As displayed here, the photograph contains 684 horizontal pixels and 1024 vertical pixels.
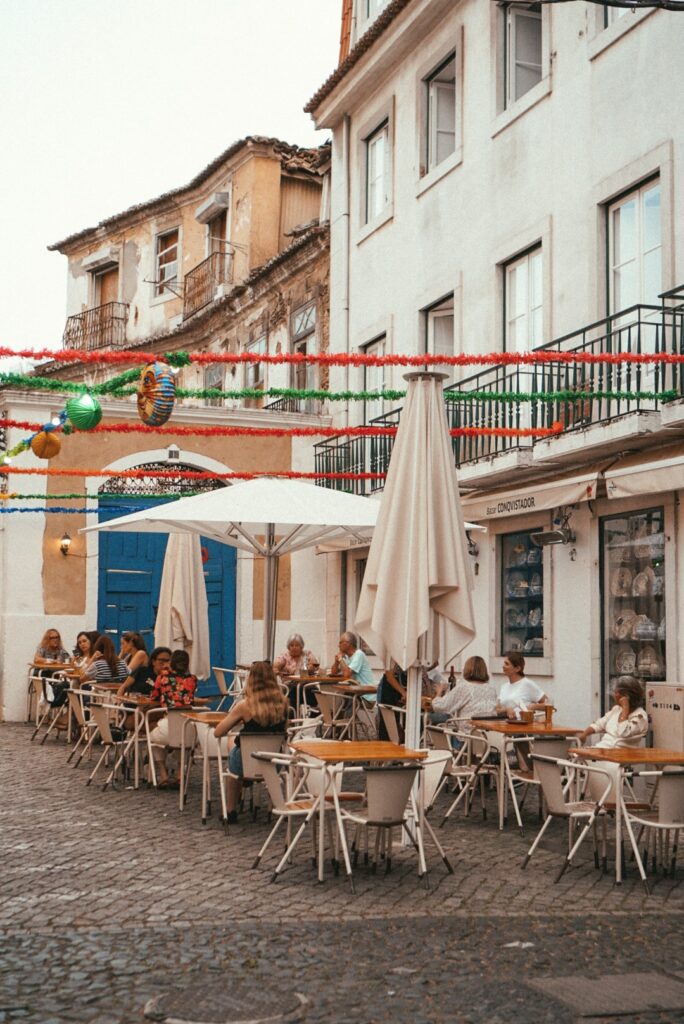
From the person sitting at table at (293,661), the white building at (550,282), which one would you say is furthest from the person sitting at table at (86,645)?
the white building at (550,282)

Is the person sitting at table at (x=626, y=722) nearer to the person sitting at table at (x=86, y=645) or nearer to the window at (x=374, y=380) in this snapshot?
the person sitting at table at (x=86, y=645)

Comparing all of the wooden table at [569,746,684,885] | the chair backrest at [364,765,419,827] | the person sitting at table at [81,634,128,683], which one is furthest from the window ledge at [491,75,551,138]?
the chair backrest at [364,765,419,827]

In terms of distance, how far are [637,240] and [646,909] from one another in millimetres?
8567

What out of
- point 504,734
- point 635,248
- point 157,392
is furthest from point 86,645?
point 635,248

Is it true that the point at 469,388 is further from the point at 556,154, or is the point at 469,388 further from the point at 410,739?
the point at 410,739

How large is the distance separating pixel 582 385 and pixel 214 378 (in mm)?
15386

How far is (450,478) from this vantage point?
8.66 meters

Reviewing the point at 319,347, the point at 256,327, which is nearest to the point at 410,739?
the point at 319,347

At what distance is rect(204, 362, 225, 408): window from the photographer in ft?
90.2

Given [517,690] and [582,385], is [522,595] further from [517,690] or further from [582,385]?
[517,690]

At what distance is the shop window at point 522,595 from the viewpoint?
15461mm

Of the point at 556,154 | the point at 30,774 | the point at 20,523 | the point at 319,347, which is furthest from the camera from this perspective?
the point at 319,347

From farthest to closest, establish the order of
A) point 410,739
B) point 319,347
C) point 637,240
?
point 319,347 < point 637,240 < point 410,739

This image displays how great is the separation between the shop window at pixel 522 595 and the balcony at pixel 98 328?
17.1 meters
